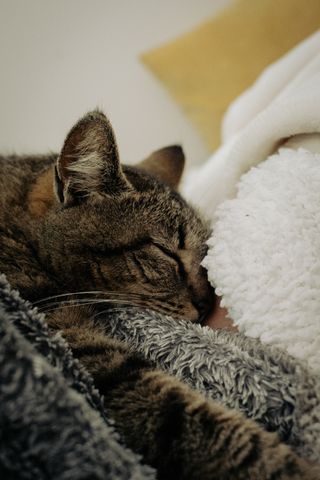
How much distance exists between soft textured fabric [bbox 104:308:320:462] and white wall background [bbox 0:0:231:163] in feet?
4.47

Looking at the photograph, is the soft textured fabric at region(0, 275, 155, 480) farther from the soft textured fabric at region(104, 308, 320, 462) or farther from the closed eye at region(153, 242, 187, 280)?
the closed eye at region(153, 242, 187, 280)

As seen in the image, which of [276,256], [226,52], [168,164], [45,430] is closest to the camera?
[45,430]

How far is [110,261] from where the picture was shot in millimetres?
756

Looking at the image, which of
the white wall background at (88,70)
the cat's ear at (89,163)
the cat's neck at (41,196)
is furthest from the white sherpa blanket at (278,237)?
the white wall background at (88,70)

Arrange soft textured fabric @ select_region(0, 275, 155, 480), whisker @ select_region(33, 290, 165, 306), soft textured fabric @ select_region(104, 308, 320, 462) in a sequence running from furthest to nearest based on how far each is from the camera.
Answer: whisker @ select_region(33, 290, 165, 306) < soft textured fabric @ select_region(104, 308, 320, 462) < soft textured fabric @ select_region(0, 275, 155, 480)

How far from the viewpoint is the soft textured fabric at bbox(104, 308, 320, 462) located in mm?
531

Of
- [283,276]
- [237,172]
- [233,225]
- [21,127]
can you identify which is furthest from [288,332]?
[21,127]

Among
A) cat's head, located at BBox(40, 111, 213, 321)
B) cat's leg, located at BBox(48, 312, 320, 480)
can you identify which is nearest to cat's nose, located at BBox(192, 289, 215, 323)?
cat's head, located at BBox(40, 111, 213, 321)

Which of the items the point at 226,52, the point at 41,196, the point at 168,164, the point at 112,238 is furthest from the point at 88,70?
the point at 112,238

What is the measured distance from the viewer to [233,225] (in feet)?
2.37

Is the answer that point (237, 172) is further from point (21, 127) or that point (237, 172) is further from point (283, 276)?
point (21, 127)

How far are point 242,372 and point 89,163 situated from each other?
455mm

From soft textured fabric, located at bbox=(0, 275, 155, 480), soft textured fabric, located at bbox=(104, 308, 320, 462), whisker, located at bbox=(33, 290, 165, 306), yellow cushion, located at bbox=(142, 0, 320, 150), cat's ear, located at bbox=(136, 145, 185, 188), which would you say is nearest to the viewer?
soft textured fabric, located at bbox=(0, 275, 155, 480)

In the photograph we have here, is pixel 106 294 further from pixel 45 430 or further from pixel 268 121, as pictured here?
pixel 268 121
